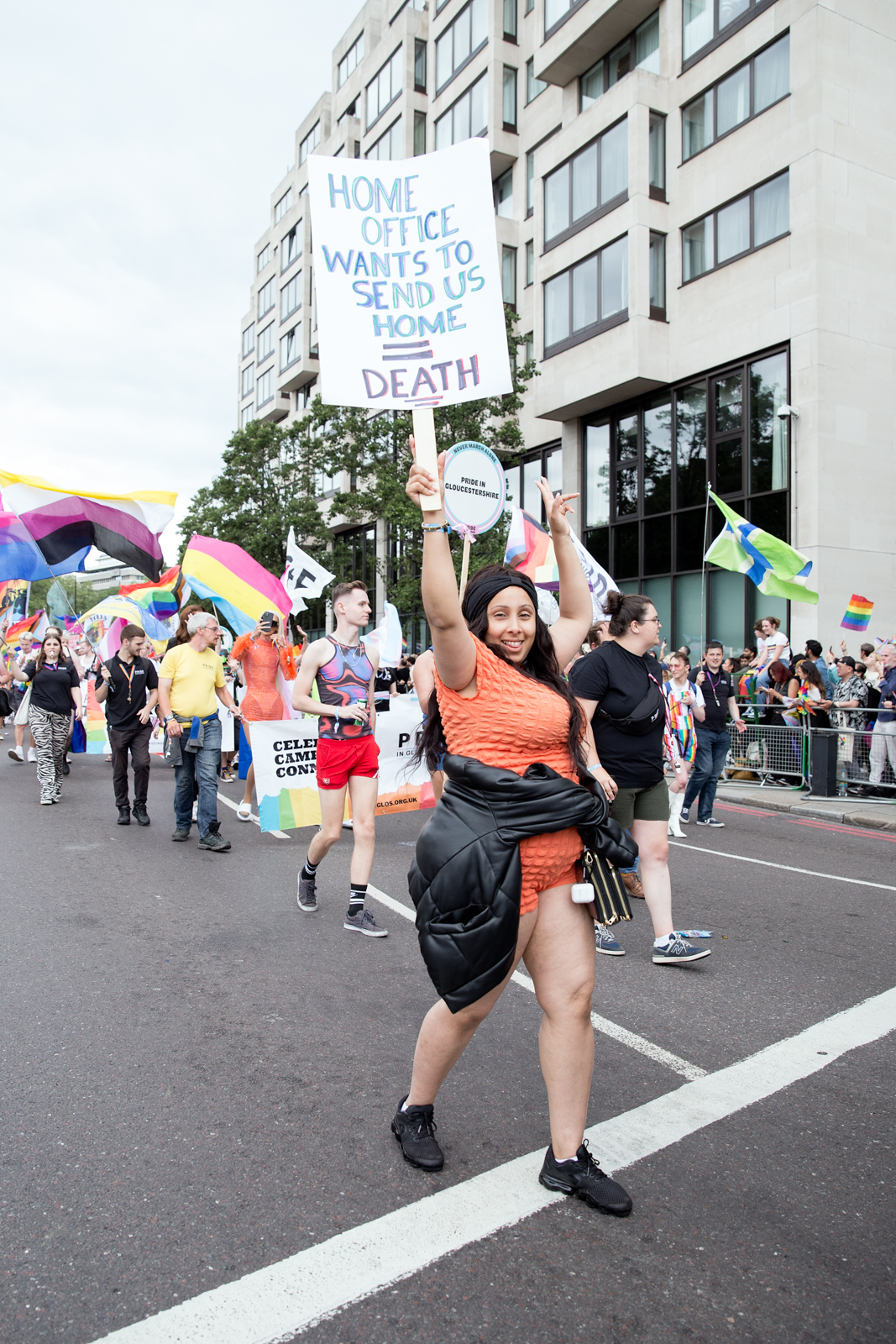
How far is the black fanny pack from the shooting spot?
16.2 feet

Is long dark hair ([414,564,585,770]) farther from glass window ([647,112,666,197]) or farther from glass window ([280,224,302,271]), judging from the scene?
glass window ([280,224,302,271])

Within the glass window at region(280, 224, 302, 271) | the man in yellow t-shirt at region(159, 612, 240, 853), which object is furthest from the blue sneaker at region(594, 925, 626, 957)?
the glass window at region(280, 224, 302, 271)

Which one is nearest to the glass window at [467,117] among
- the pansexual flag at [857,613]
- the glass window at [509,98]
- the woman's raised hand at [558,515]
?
the glass window at [509,98]

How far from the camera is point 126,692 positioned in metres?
9.71

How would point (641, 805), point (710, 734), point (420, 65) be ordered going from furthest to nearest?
point (420, 65), point (710, 734), point (641, 805)

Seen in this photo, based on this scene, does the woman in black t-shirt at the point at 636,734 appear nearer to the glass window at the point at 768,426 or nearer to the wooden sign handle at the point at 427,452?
the wooden sign handle at the point at 427,452

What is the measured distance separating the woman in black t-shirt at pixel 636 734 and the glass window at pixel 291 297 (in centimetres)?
4672

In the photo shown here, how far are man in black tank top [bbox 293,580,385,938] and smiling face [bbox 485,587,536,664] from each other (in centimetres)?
281

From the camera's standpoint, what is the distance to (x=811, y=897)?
649 cm

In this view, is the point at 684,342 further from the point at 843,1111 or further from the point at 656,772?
the point at 843,1111

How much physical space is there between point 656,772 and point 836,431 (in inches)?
595

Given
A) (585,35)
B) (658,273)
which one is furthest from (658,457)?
(585,35)

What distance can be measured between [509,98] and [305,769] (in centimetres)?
2720

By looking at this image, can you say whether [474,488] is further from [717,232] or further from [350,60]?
[350,60]
